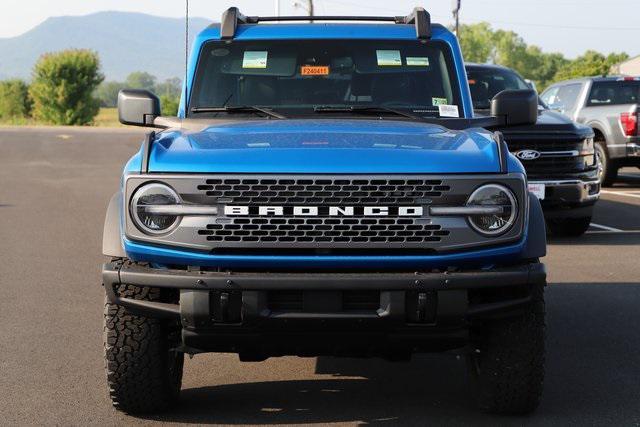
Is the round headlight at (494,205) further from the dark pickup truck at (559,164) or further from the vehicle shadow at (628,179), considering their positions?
the vehicle shadow at (628,179)

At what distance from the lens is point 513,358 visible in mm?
5141

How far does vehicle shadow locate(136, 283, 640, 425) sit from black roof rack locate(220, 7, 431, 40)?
6.32 feet

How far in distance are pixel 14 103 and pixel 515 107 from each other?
8466cm

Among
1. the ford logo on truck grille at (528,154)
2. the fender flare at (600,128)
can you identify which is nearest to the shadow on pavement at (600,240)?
the ford logo on truck grille at (528,154)

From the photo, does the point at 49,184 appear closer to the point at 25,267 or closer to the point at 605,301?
the point at 25,267

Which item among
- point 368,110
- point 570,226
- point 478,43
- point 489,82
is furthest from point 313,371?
point 478,43

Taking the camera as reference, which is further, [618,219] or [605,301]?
[618,219]

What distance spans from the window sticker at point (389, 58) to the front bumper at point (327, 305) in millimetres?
2101

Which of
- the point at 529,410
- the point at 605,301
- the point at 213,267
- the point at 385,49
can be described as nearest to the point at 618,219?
the point at 605,301

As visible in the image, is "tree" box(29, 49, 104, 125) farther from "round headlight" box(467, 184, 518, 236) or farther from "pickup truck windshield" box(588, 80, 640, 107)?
"round headlight" box(467, 184, 518, 236)

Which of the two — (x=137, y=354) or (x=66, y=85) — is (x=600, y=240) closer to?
(x=137, y=354)

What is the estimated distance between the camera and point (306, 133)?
5.34 metres

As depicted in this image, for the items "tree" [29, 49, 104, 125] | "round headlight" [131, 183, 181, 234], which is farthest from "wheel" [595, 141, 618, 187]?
"tree" [29, 49, 104, 125]

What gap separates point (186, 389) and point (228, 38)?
82.5 inches
